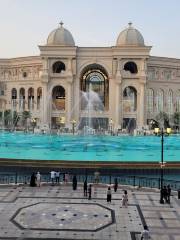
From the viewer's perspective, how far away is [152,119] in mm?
81625

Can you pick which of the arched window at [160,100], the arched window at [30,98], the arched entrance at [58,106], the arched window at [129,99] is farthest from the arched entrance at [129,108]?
the arched window at [30,98]

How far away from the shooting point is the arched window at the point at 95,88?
81125 millimetres

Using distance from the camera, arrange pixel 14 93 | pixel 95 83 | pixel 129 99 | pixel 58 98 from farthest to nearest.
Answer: pixel 14 93
pixel 95 83
pixel 58 98
pixel 129 99

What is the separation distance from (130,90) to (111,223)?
65089 mm

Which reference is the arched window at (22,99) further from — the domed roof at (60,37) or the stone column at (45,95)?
the domed roof at (60,37)

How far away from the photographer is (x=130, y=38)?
81.1 metres

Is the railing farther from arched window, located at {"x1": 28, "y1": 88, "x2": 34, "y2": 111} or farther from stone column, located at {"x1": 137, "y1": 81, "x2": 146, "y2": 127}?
arched window, located at {"x1": 28, "y1": 88, "x2": 34, "y2": 111}

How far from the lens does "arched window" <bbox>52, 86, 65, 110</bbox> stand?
8138cm

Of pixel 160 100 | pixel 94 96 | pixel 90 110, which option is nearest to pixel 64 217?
pixel 90 110

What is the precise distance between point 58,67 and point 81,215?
220ft

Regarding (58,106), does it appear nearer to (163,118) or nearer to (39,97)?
(39,97)

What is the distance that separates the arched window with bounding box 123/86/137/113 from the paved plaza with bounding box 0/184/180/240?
5618cm

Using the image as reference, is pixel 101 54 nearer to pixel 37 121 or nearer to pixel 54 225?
pixel 37 121

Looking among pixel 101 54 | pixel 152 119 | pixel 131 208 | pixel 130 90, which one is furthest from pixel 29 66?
pixel 131 208
